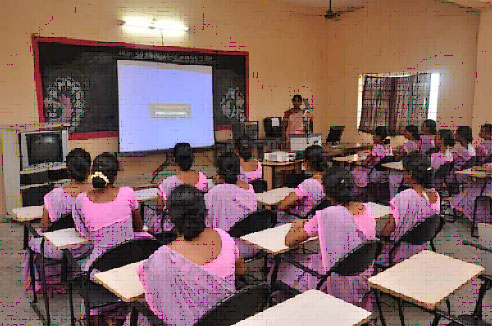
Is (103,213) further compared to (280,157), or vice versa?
(280,157)

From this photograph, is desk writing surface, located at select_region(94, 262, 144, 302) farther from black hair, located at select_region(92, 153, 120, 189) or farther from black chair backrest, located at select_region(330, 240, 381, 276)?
black chair backrest, located at select_region(330, 240, 381, 276)

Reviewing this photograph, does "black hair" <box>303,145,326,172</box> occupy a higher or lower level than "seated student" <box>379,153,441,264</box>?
higher

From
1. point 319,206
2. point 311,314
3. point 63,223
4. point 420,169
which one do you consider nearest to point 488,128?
point 420,169

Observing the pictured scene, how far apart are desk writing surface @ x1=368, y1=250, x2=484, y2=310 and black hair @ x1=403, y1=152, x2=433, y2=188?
798 millimetres

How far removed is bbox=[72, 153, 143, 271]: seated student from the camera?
7.93 feet

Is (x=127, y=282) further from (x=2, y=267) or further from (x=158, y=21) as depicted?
(x=158, y=21)

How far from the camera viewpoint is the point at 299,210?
350 centimetres

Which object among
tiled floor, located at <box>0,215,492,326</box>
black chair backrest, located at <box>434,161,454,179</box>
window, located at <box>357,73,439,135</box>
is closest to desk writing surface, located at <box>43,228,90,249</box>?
tiled floor, located at <box>0,215,492,326</box>

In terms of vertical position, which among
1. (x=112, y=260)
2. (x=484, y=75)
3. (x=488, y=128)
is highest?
(x=484, y=75)

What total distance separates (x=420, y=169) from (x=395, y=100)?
6034 mm

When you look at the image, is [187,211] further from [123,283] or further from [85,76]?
[85,76]

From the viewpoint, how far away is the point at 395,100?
328 inches

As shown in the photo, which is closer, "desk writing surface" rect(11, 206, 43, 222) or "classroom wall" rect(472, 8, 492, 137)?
"desk writing surface" rect(11, 206, 43, 222)

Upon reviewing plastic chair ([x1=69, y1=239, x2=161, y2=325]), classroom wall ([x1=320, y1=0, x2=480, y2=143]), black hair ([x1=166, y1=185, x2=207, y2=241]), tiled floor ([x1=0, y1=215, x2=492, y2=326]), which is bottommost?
tiled floor ([x1=0, y1=215, x2=492, y2=326])
